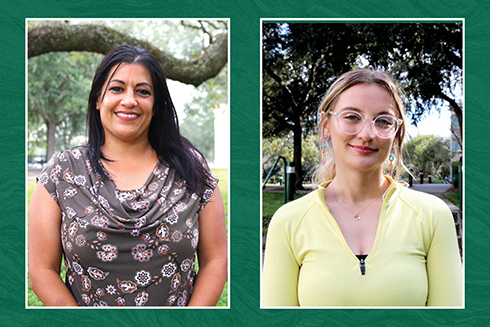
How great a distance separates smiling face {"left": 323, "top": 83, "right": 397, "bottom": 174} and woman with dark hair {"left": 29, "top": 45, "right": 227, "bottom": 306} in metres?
0.93

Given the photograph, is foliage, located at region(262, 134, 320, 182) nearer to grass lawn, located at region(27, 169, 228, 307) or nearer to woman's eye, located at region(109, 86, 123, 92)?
grass lawn, located at region(27, 169, 228, 307)

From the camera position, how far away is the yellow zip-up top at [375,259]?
2.59m

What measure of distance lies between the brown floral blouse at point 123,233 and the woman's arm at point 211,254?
77mm

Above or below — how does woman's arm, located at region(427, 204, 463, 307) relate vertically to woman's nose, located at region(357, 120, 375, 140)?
below

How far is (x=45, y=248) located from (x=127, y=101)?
1.08 metres

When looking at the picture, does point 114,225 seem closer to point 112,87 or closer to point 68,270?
point 68,270

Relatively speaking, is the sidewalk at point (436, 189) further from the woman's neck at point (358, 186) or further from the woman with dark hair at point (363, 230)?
the woman's neck at point (358, 186)

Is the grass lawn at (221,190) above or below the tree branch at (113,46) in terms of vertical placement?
below

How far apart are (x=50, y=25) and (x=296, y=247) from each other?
2551 mm

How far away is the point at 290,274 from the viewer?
2.68 m

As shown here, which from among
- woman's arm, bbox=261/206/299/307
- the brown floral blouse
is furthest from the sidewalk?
the brown floral blouse

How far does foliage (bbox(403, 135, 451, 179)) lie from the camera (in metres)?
3.09

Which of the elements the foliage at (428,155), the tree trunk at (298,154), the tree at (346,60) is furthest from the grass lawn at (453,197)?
the tree trunk at (298,154)

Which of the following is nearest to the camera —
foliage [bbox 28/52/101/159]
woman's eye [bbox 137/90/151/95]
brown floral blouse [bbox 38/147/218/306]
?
brown floral blouse [bbox 38/147/218/306]
